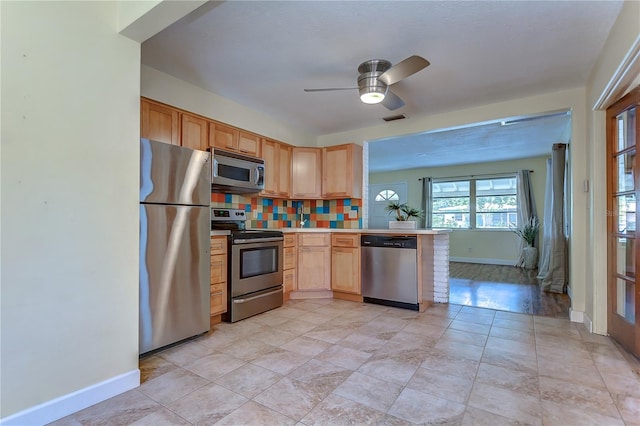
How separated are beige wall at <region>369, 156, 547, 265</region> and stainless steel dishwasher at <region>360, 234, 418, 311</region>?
4.66 metres

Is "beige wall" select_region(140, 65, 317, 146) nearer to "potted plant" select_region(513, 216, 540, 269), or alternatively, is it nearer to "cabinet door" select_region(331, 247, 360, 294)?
"cabinet door" select_region(331, 247, 360, 294)

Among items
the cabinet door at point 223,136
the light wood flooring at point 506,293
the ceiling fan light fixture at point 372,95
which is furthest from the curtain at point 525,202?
the cabinet door at point 223,136

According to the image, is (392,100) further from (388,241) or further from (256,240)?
(256,240)

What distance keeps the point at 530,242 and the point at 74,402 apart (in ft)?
24.2

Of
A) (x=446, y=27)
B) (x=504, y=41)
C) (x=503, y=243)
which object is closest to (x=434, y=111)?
(x=504, y=41)

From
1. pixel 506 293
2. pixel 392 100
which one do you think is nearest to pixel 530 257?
pixel 506 293

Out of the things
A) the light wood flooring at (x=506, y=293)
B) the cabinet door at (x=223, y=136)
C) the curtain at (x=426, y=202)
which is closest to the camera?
the cabinet door at (x=223, y=136)

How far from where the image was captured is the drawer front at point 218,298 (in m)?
2.87

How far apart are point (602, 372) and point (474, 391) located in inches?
38.0

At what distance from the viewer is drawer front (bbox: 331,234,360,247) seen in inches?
151

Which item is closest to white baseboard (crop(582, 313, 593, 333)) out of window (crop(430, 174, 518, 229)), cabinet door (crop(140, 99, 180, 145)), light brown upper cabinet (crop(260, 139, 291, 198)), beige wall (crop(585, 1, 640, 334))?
beige wall (crop(585, 1, 640, 334))

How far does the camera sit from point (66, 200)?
5.24 feet

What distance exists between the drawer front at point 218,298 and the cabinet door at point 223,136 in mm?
1463

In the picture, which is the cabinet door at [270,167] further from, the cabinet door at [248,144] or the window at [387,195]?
the window at [387,195]
